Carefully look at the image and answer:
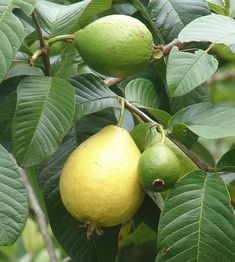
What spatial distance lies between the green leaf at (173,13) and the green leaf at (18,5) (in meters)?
0.37

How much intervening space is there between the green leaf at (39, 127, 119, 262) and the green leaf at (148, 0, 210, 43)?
11.4 inches

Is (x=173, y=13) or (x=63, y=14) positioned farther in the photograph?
(x=173, y=13)

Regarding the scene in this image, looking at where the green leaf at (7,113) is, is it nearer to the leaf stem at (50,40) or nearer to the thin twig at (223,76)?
the leaf stem at (50,40)

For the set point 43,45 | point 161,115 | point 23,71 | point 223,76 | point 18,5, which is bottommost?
point 223,76

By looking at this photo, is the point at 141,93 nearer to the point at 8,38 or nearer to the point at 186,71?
the point at 186,71

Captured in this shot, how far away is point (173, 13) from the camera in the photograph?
1.65 m

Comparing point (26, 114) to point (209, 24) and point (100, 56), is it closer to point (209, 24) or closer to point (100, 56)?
point (100, 56)

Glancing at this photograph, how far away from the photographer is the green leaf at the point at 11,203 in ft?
4.08

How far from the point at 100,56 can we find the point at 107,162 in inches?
8.1

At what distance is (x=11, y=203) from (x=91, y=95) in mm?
290

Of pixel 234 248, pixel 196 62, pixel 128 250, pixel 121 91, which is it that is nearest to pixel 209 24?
pixel 196 62

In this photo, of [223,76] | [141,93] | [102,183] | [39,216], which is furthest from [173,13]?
[223,76]

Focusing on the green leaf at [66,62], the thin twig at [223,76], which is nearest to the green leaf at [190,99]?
the green leaf at [66,62]

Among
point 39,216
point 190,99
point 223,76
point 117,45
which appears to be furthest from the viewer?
point 223,76
